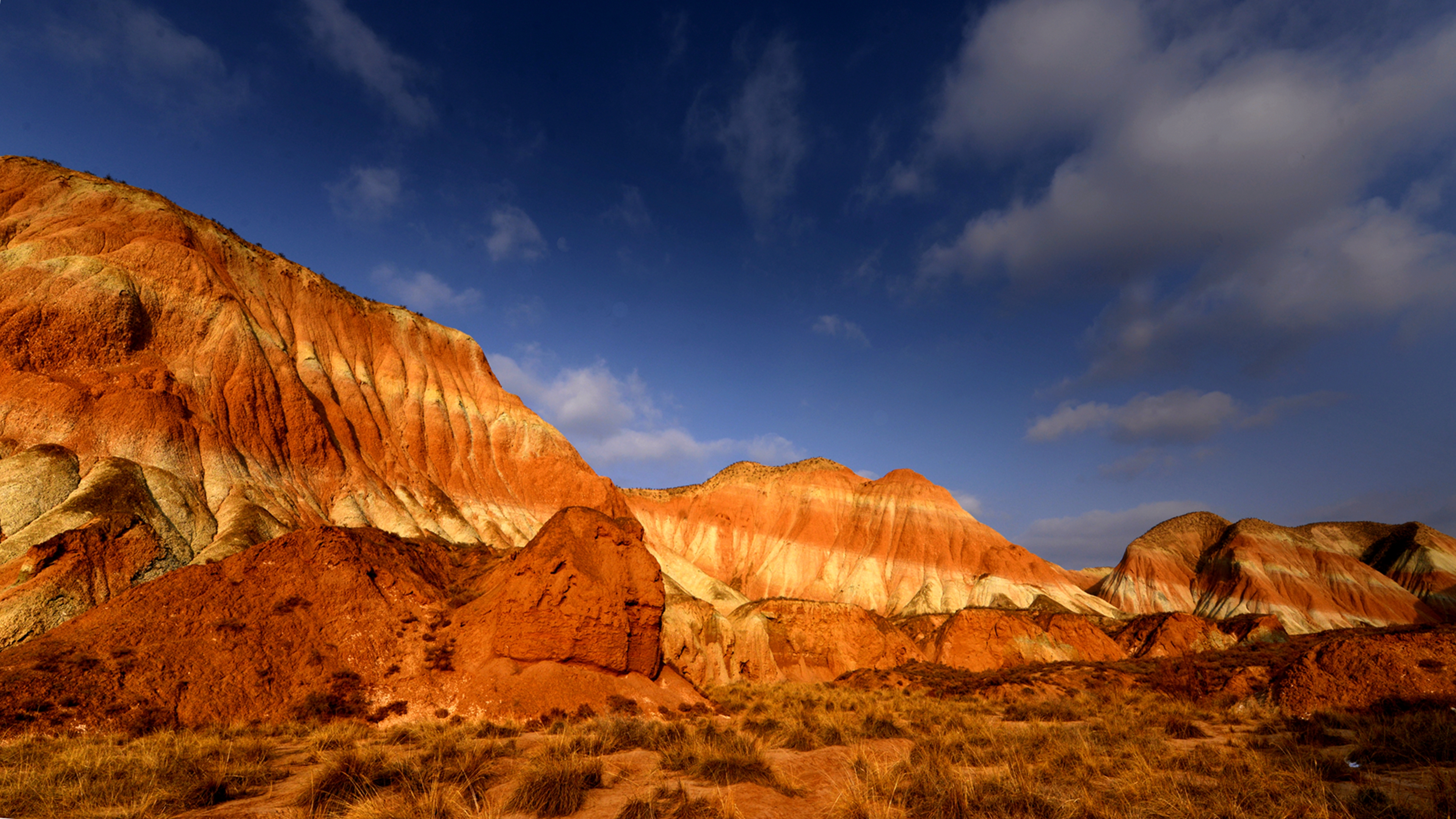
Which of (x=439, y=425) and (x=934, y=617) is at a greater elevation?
(x=439, y=425)

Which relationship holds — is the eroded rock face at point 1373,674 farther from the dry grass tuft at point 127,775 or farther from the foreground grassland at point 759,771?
the dry grass tuft at point 127,775

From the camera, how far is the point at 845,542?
76250 mm

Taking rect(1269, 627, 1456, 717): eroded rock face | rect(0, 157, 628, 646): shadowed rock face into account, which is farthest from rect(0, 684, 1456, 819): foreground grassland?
rect(0, 157, 628, 646): shadowed rock face

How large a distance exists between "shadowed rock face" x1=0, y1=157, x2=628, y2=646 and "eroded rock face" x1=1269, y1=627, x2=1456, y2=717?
34.6 meters

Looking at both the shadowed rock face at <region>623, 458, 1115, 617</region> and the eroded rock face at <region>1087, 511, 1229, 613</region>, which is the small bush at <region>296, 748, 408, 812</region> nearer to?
the shadowed rock face at <region>623, 458, 1115, 617</region>

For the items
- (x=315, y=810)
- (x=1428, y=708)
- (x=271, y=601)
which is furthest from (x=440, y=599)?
(x=1428, y=708)

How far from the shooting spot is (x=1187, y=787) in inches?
262

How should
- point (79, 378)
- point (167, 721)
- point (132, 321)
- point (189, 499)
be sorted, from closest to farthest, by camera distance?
point (167, 721) → point (189, 499) → point (79, 378) → point (132, 321)

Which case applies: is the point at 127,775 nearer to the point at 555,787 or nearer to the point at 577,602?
the point at 555,787

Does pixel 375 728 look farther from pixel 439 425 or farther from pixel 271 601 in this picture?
pixel 439 425

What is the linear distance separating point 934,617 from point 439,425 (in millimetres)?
46482

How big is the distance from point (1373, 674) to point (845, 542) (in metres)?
64.5

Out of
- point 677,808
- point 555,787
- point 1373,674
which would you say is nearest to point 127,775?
point 555,787

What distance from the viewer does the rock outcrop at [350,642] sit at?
1242cm
